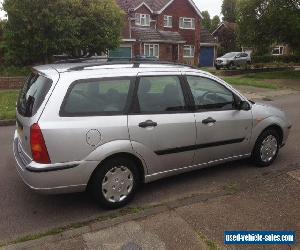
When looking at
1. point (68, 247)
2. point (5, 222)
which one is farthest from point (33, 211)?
point (68, 247)

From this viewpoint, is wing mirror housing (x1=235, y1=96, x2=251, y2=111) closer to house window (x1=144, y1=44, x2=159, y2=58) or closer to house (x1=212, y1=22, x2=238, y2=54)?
house window (x1=144, y1=44, x2=159, y2=58)

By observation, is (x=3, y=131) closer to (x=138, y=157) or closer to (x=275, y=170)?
(x=138, y=157)

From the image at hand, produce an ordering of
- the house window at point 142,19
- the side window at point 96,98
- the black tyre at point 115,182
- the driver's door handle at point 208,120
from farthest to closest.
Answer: the house window at point 142,19 < the driver's door handle at point 208,120 < the black tyre at point 115,182 < the side window at point 96,98

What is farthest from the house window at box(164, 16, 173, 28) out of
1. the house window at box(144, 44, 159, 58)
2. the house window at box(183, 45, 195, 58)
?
the house window at box(144, 44, 159, 58)

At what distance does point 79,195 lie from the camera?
17.1ft

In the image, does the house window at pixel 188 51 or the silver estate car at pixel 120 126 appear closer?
the silver estate car at pixel 120 126

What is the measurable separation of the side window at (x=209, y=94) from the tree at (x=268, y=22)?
18723 millimetres

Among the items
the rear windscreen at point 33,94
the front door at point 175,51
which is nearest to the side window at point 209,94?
the rear windscreen at point 33,94

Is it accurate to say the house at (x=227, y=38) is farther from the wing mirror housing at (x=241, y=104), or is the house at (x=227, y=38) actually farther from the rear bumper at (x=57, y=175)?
the rear bumper at (x=57, y=175)

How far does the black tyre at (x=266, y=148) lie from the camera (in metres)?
6.20

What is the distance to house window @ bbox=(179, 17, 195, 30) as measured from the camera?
3922cm

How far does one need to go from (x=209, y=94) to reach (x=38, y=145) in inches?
100

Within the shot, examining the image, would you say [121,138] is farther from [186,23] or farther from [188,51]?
[186,23]

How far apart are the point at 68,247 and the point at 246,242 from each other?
1824 millimetres
